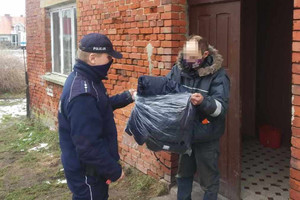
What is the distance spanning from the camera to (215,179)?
10.3 feet

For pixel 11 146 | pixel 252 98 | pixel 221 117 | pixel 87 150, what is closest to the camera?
pixel 87 150

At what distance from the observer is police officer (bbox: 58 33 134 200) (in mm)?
2322

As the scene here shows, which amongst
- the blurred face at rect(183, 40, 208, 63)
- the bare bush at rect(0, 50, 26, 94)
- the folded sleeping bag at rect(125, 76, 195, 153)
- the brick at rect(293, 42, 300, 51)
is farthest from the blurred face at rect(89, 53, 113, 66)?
the bare bush at rect(0, 50, 26, 94)

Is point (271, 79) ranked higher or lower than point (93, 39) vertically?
lower

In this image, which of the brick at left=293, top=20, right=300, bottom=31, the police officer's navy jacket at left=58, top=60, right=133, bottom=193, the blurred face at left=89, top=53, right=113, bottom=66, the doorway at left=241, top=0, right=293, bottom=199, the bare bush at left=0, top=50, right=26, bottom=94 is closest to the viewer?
the police officer's navy jacket at left=58, top=60, right=133, bottom=193

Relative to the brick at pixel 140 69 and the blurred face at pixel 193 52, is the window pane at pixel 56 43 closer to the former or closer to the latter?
the brick at pixel 140 69

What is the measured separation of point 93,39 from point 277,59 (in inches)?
174

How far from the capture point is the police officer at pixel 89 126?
232cm

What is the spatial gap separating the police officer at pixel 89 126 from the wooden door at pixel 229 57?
4.73 feet

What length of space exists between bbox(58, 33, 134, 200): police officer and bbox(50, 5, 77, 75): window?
4607 millimetres

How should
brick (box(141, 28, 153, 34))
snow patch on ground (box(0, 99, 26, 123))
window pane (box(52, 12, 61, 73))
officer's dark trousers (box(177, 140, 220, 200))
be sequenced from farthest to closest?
snow patch on ground (box(0, 99, 26, 123)) < window pane (box(52, 12, 61, 73)) < brick (box(141, 28, 153, 34)) < officer's dark trousers (box(177, 140, 220, 200))

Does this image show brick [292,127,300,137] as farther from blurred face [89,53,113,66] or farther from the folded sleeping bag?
blurred face [89,53,113,66]

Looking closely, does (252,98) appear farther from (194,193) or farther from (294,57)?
(294,57)

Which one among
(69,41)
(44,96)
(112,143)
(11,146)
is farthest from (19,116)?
(112,143)
